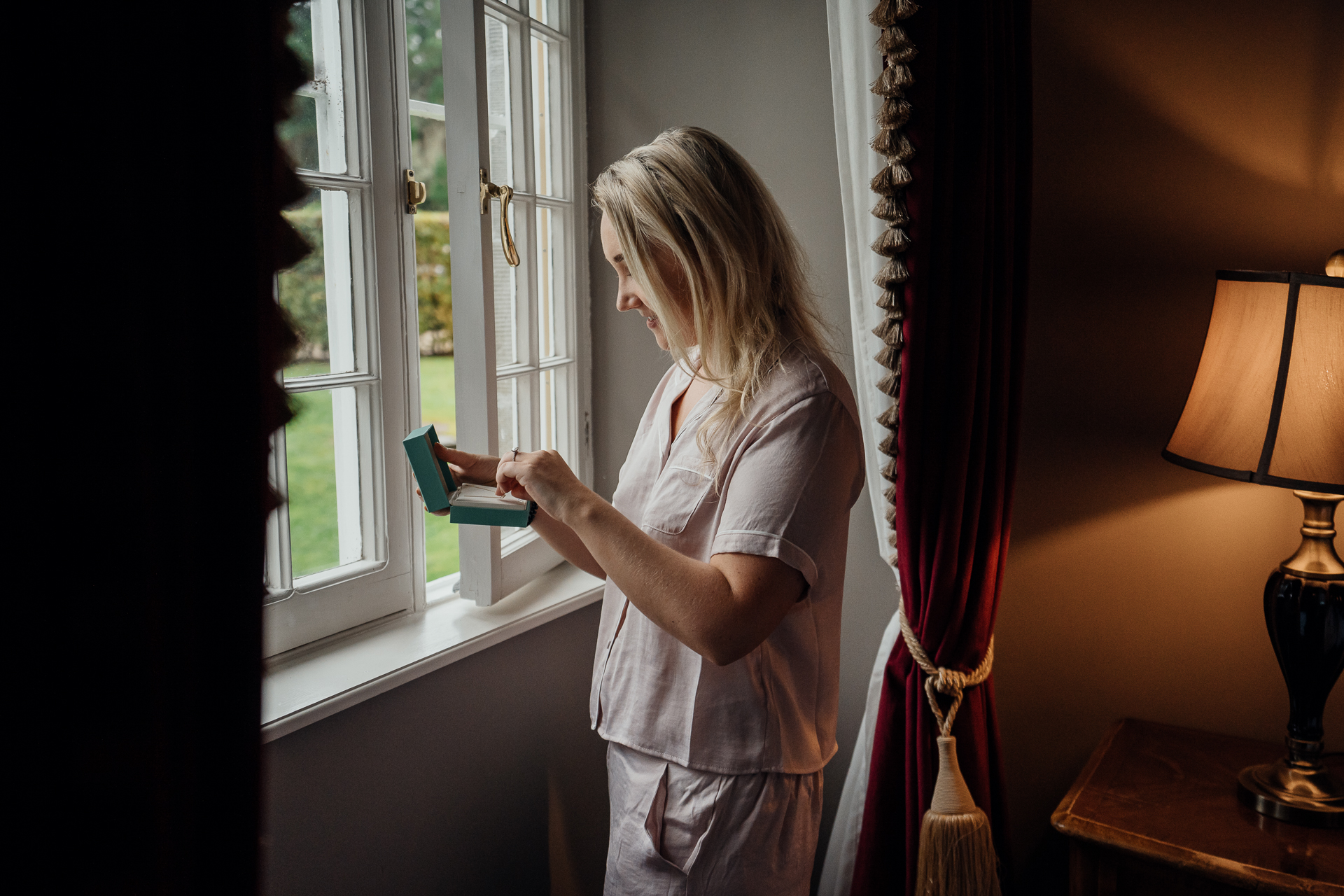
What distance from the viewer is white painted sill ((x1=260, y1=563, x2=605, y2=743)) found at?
4.54 ft

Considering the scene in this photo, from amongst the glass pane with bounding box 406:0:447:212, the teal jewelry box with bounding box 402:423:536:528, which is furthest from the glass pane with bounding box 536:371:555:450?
the glass pane with bounding box 406:0:447:212

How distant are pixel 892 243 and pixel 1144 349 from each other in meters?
0.79

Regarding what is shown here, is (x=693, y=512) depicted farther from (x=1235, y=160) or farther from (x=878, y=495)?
(x=1235, y=160)

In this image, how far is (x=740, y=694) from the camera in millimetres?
1235

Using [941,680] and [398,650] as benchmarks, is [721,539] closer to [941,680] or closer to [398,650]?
[941,680]

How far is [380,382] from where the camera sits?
1.62m

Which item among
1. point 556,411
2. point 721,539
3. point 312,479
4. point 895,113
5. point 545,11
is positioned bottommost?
point 312,479

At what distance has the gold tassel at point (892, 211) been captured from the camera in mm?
1407

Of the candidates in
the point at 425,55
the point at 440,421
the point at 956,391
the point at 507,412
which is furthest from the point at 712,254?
the point at 440,421

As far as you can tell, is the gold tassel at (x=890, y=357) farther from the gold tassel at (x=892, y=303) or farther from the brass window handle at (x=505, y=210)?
the brass window handle at (x=505, y=210)

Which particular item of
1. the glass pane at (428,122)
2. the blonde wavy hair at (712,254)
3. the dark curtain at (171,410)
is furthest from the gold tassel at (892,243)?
the glass pane at (428,122)

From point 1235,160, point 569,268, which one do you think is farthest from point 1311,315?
point 569,268

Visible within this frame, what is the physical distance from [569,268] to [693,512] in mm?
1098

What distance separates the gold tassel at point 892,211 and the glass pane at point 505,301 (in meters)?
0.85
